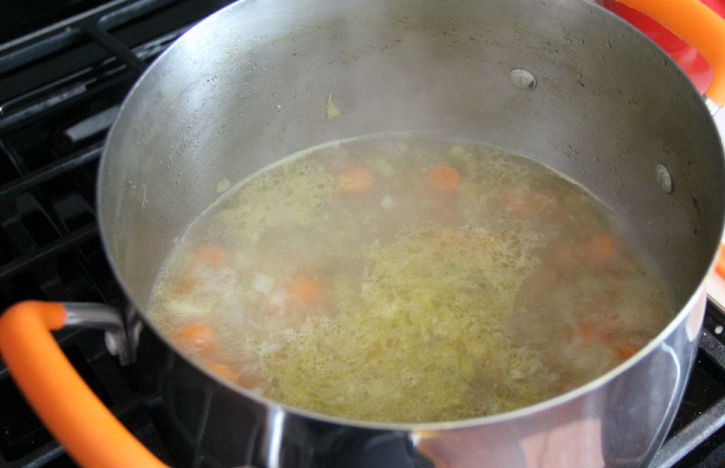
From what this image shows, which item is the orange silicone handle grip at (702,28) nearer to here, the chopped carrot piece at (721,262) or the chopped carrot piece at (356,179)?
the chopped carrot piece at (721,262)

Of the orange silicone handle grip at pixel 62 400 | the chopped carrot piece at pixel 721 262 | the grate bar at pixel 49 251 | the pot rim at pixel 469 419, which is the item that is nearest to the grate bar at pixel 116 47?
the grate bar at pixel 49 251

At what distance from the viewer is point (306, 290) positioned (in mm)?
1072

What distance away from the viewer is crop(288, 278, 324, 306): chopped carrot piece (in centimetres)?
105

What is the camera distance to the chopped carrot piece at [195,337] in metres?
1.00

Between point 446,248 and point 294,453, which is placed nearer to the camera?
point 294,453

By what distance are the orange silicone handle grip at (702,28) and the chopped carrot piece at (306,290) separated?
64cm

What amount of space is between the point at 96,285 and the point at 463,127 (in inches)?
30.5

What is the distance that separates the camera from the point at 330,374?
0.93 meters

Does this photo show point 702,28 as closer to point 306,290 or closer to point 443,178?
point 443,178

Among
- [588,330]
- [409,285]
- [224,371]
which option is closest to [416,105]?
[409,285]

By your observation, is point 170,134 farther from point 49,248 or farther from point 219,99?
point 49,248

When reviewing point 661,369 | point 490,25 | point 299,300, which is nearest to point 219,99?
point 299,300

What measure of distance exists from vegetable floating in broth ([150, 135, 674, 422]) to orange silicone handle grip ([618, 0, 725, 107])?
0.37 meters

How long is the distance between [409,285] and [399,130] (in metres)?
0.42
